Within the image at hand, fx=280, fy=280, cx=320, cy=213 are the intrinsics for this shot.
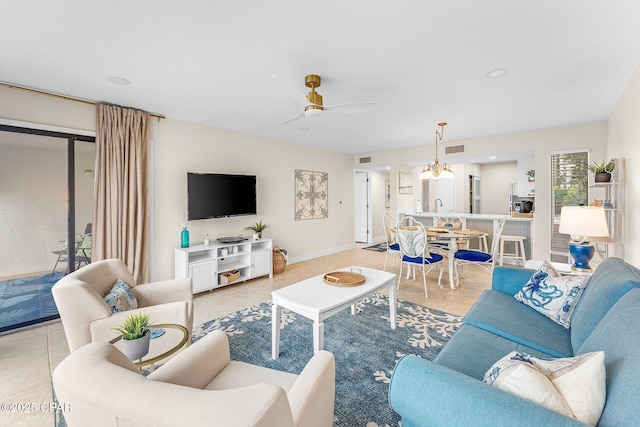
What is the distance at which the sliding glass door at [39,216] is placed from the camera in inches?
112

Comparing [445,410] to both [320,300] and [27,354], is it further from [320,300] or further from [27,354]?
[27,354]

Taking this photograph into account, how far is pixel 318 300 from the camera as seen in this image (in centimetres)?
220

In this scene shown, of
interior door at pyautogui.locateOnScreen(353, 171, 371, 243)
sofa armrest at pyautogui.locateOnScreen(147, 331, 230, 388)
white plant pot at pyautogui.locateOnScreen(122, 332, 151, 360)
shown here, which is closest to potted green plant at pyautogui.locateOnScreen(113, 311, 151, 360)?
white plant pot at pyautogui.locateOnScreen(122, 332, 151, 360)

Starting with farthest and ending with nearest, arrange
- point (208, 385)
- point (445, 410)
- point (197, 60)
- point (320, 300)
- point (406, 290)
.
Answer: point (406, 290) → point (197, 60) → point (320, 300) → point (208, 385) → point (445, 410)

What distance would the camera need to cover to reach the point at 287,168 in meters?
5.55

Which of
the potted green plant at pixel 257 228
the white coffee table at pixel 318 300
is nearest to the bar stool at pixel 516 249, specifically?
the white coffee table at pixel 318 300

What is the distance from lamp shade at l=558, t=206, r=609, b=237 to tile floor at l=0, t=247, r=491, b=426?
1.32 metres

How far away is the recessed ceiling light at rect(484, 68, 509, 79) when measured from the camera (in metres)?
2.50

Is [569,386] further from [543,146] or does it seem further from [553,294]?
[543,146]

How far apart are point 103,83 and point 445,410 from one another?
3.73 meters

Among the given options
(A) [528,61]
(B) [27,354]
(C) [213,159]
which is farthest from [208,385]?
(C) [213,159]

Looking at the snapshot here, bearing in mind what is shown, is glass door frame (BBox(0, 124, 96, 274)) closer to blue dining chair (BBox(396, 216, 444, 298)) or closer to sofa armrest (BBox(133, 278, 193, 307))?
sofa armrest (BBox(133, 278, 193, 307))

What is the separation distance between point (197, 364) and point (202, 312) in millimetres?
2220

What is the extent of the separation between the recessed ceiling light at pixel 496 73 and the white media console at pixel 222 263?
365cm
